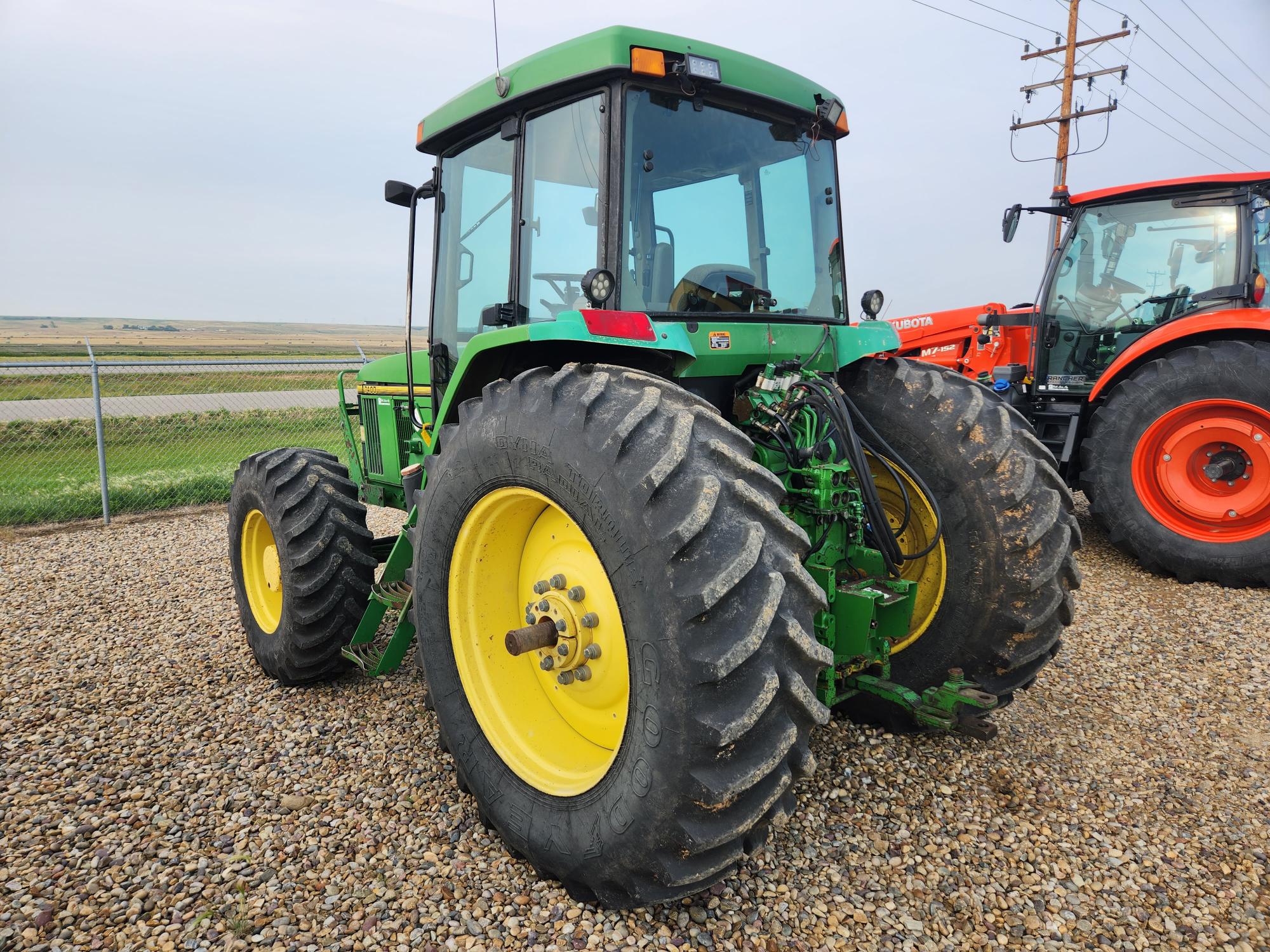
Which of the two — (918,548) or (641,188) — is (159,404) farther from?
(918,548)

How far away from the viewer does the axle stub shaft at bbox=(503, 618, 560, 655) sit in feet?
7.50

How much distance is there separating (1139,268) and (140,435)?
1174 centimetres

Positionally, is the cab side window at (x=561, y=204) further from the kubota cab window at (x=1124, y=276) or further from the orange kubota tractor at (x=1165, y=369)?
the kubota cab window at (x=1124, y=276)

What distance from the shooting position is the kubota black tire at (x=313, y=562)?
3.52m

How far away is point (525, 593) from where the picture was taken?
2.70 metres

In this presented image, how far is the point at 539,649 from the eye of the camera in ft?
8.07

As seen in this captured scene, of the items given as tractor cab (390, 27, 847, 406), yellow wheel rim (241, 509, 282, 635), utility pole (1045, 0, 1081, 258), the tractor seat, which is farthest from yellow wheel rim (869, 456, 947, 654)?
utility pole (1045, 0, 1081, 258)

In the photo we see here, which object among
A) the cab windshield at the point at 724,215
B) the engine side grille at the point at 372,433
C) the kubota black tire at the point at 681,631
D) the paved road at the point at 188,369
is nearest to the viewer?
the kubota black tire at the point at 681,631

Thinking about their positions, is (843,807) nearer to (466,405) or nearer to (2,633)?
(466,405)

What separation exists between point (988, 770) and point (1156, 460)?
3.79 metres

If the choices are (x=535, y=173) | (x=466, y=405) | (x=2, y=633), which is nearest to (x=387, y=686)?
(x=466, y=405)

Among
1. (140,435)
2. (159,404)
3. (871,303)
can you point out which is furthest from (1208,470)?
(159,404)

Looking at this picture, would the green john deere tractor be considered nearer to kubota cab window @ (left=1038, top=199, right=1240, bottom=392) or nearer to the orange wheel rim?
the orange wheel rim

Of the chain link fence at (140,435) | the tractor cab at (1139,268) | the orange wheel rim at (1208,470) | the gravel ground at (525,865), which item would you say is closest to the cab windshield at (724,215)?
the gravel ground at (525,865)
